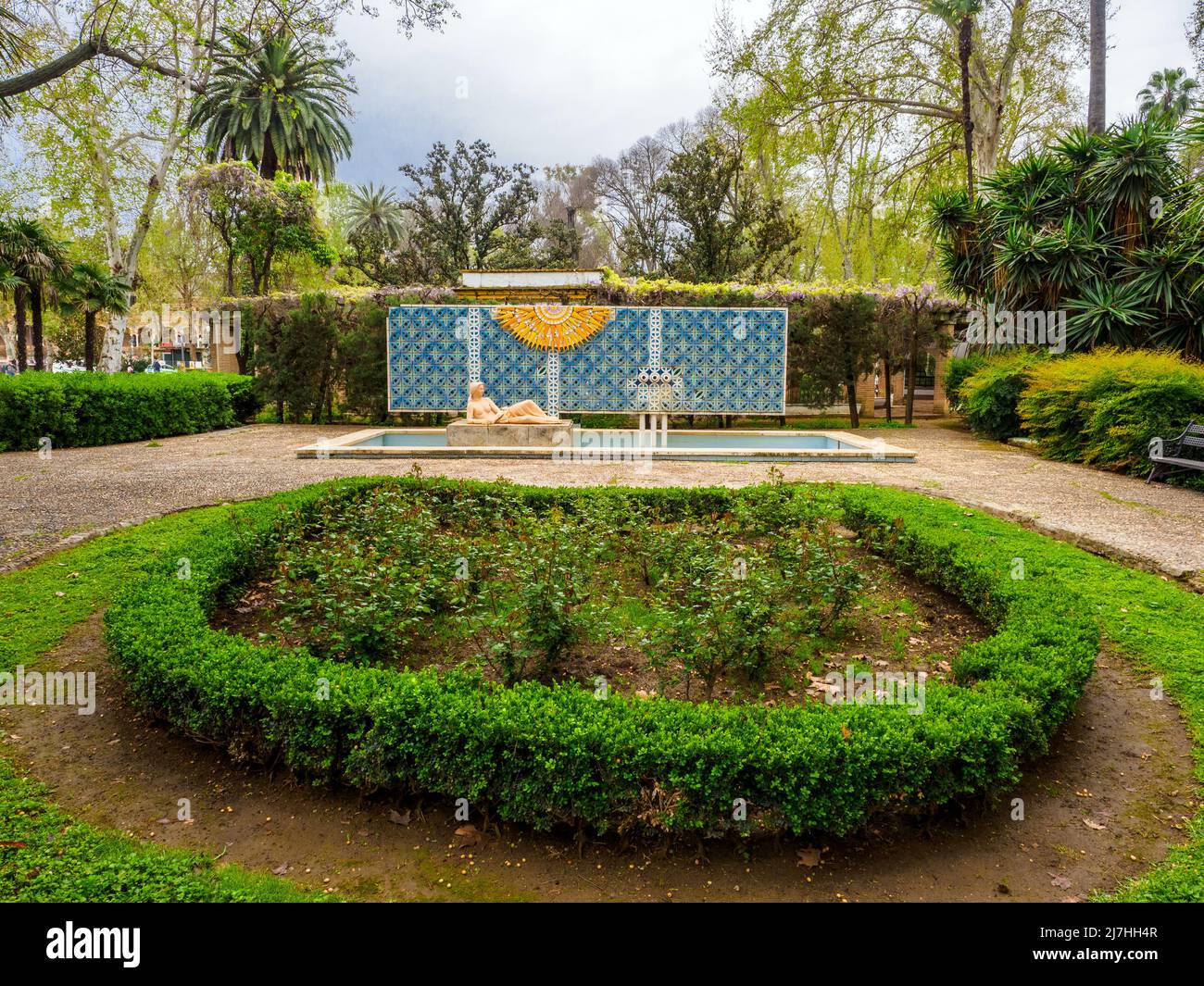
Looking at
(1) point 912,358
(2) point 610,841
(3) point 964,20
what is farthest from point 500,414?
(3) point 964,20

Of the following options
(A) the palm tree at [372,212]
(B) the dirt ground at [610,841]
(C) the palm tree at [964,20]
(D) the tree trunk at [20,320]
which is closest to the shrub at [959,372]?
(C) the palm tree at [964,20]

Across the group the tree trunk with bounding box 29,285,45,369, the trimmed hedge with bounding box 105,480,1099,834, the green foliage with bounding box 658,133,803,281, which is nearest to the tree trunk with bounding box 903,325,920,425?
the green foliage with bounding box 658,133,803,281

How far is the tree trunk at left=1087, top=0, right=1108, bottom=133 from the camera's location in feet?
53.7

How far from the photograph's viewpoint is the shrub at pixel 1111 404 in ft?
32.0

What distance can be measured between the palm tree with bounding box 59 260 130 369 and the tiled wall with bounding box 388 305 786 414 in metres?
6.13

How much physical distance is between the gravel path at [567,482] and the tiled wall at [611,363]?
3155 millimetres

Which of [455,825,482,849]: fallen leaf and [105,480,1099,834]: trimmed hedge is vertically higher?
[105,480,1099,834]: trimmed hedge

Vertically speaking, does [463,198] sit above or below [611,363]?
above

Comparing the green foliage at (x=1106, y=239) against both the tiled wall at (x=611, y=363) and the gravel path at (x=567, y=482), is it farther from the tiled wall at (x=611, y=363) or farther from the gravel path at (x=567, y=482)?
the tiled wall at (x=611, y=363)

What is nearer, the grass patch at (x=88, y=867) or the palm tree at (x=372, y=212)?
the grass patch at (x=88, y=867)

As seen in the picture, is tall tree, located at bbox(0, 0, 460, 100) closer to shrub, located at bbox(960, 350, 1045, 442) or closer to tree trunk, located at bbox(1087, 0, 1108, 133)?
shrub, located at bbox(960, 350, 1045, 442)

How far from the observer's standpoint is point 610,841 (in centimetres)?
289

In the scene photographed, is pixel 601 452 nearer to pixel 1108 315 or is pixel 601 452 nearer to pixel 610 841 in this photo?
pixel 1108 315

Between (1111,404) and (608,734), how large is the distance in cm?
1045
